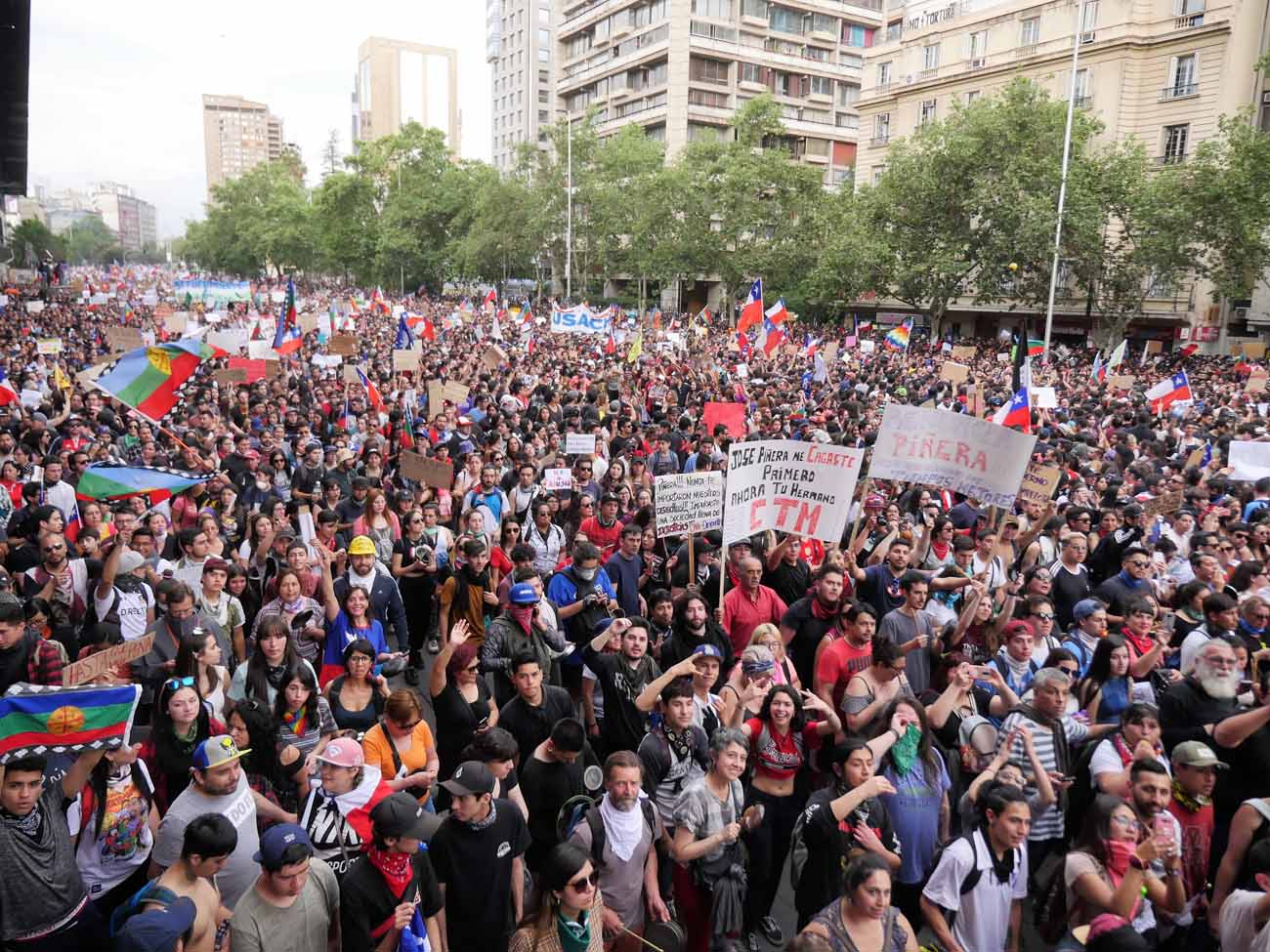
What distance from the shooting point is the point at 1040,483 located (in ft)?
27.5

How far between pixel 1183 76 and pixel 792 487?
40.9 m

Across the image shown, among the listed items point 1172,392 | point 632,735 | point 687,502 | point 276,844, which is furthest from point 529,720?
point 1172,392

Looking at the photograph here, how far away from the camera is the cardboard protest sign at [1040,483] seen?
8.27 meters

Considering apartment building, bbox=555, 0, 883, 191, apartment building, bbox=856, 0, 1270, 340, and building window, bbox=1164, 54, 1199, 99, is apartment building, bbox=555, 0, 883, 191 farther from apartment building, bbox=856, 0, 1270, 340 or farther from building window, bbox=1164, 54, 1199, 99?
building window, bbox=1164, 54, 1199, 99

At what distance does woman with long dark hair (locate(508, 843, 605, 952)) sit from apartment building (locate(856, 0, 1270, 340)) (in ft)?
117

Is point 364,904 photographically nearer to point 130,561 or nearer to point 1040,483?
point 130,561

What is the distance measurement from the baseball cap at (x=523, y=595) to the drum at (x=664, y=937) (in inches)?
81.6

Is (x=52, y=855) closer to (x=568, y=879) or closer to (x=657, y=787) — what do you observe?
(x=568, y=879)

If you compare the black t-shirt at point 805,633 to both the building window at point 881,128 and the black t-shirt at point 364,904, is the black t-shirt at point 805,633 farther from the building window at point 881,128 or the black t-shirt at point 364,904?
the building window at point 881,128

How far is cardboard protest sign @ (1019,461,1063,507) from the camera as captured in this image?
8.27 metres

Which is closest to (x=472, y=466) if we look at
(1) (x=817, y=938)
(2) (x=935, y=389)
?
(1) (x=817, y=938)

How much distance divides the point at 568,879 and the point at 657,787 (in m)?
1.04

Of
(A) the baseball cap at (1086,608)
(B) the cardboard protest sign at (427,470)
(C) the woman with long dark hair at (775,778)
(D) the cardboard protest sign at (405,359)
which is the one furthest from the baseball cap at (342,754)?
(D) the cardboard protest sign at (405,359)

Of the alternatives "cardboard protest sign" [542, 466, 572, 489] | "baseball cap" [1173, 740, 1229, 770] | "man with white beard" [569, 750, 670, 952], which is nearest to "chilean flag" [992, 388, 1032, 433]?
"cardboard protest sign" [542, 466, 572, 489]
